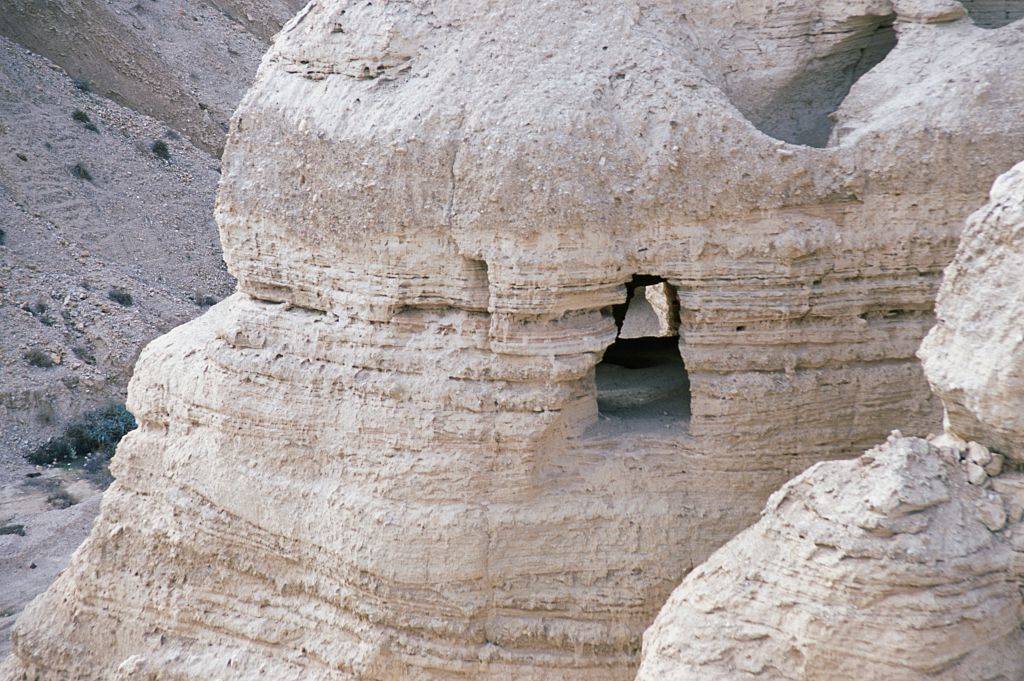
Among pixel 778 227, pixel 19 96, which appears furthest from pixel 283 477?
pixel 19 96

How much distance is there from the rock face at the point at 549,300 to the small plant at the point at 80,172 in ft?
60.6

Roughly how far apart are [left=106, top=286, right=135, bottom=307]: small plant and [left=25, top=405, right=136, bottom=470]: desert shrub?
9.24 feet

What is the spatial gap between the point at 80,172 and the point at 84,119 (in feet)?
7.01

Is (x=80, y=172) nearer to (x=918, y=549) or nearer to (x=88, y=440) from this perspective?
(x=88, y=440)

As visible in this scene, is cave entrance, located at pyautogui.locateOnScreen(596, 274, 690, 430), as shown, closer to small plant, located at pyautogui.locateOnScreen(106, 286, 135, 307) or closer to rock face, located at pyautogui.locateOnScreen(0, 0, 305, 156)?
small plant, located at pyautogui.locateOnScreen(106, 286, 135, 307)

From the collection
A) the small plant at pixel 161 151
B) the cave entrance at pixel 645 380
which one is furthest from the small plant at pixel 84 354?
the cave entrance at pixel 645 380

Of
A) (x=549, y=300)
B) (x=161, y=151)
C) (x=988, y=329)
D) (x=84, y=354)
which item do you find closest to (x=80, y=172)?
(x=161, y=151)

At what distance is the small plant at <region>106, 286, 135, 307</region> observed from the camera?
2377cm

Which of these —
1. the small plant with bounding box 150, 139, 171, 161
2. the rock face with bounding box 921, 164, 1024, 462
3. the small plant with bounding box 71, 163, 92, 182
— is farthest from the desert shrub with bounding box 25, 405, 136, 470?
the rock face with bounding box 921, 164, 1024, 462

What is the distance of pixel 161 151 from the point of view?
1156 inches

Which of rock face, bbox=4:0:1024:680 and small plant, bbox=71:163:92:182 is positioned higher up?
small plant, bbox=71:163:92:182

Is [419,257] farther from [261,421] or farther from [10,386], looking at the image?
[10,386]

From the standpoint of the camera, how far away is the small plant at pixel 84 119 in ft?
93.1

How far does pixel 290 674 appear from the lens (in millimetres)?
9453
